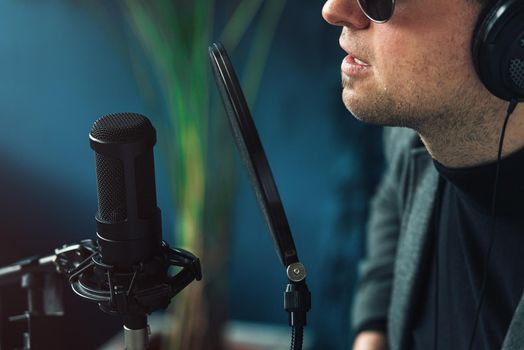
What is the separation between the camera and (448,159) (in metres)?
1.10

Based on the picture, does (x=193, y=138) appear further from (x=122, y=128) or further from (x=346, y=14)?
(x=122, y=128)

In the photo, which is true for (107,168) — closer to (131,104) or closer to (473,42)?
(473,42)

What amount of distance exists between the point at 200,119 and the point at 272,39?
1.13ft

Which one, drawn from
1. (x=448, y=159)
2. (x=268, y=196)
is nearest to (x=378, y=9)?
(x=448, y=159)

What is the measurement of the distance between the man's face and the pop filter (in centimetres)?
31

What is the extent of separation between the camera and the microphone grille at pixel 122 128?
655 mm

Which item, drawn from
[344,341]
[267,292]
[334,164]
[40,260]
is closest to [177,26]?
[334,164]

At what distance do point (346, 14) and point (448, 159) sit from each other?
256 millimetres

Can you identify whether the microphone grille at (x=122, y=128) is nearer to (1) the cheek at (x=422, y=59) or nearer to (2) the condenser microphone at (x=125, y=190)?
(2) the condenser microphone at (x=125, y=190)

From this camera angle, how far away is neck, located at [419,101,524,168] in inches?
41.1

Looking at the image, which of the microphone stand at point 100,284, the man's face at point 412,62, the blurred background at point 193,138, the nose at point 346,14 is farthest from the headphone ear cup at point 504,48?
the blurred background at point 193,138

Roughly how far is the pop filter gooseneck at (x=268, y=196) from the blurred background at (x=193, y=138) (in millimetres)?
1157

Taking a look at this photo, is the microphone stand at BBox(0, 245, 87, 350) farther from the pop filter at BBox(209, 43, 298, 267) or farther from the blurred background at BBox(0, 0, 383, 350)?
the blurred background at BBox(0, 0, 383, 350)

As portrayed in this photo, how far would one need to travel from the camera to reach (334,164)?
219 cm
